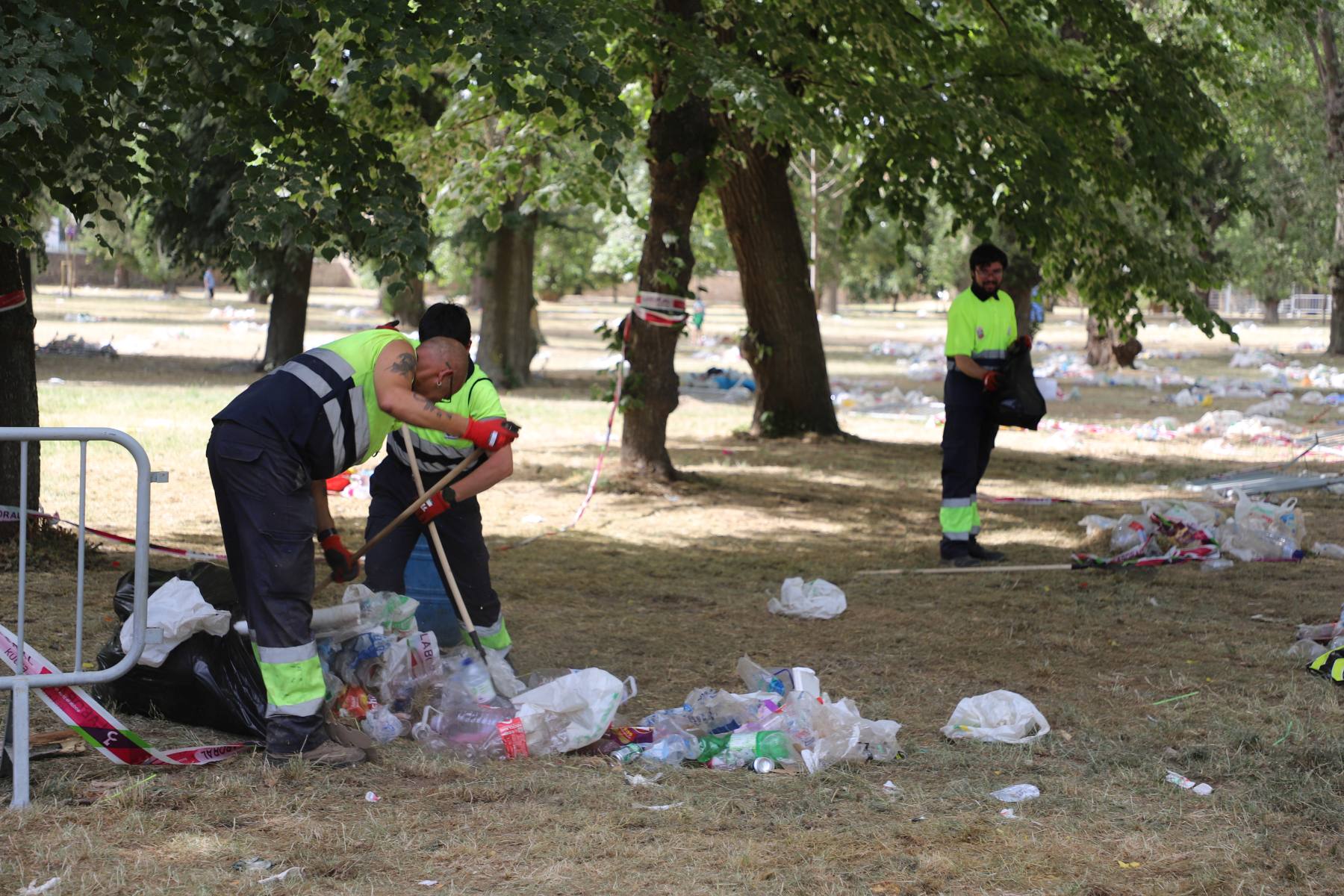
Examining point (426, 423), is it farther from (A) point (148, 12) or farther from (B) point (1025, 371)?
(B) point (1025, 371)

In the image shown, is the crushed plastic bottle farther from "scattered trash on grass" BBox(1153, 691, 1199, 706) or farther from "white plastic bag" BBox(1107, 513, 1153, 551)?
"white plastic bag" BBox(1107, 513, 1153, 551)

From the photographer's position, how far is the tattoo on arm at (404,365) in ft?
14.0

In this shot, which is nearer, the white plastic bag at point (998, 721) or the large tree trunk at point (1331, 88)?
the white plastic bag at point (998, 721)

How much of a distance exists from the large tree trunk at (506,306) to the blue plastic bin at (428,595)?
14685mm

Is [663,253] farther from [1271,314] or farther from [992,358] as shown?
[1271,314]

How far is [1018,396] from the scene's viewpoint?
7.70m

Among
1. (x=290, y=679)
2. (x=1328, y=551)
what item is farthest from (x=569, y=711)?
(x=1328, y=551)

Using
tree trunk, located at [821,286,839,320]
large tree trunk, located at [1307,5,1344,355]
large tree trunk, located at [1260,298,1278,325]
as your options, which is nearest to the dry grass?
large tree trunk, located at [1307,5,1344,355]

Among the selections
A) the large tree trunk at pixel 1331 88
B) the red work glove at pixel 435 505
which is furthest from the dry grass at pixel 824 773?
the large tree trunk at pixel 1331 88

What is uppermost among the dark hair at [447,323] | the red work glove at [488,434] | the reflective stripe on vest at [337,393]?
the dark hair at [447,323]

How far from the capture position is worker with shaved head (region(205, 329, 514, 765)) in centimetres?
420

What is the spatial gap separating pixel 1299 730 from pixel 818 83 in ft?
15.9

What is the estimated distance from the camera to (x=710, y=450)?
44.0 ft

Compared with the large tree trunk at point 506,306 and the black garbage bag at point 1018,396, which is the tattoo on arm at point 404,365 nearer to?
the black garbage bag at point 1018,396
